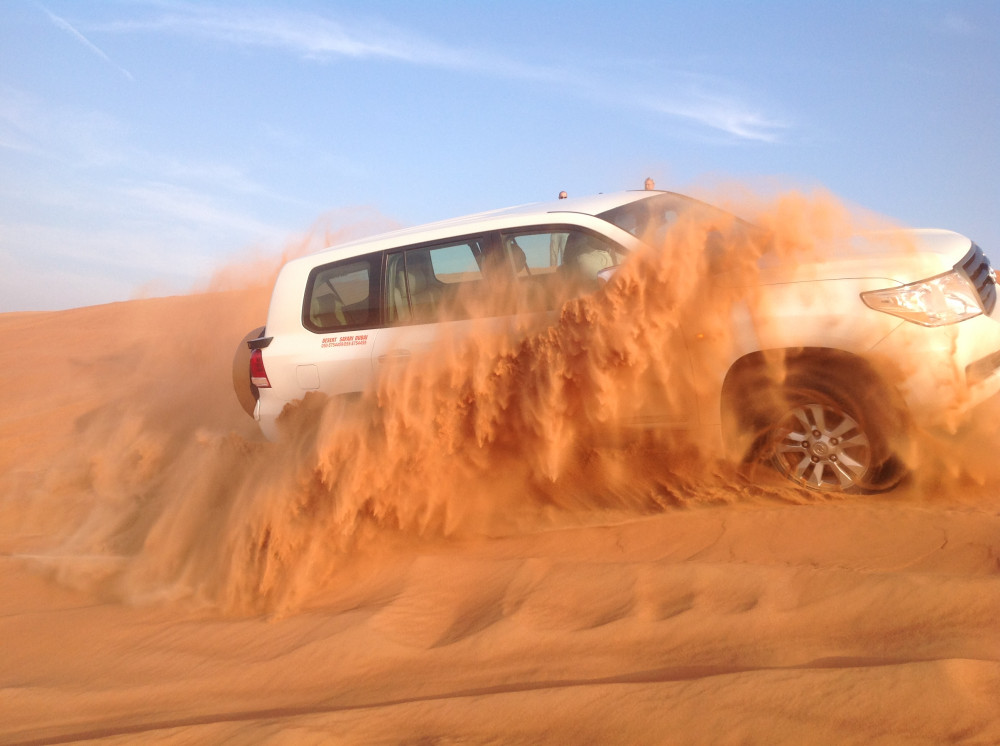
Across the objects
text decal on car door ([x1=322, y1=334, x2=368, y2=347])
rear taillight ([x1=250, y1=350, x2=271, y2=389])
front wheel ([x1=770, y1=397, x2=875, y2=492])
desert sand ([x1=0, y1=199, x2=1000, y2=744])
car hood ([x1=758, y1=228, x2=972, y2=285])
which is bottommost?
desert sand ([x1=0, y1=199, x2=1000, y2=744])

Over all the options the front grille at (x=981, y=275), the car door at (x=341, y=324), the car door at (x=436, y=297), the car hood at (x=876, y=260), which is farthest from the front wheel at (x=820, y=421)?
the car door at (x=341, y=324)

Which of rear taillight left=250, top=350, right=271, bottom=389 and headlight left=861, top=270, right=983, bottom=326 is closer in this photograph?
headlight left=861, top=270, right=983, bottom=326

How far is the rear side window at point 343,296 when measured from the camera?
5453mm

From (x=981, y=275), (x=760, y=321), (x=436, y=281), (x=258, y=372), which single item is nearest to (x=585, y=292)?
(x=760, y=321)

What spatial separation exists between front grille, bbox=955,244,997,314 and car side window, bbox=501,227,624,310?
1.92 meters

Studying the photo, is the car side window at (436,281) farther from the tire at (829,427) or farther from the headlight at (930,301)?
the headlight at (930,301)

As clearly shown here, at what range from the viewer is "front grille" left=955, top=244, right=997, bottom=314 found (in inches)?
165

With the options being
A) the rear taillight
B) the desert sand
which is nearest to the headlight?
the desert sand

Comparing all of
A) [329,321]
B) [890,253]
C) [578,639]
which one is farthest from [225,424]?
[890,253]

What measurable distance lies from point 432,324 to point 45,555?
337cm

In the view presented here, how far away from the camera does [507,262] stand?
4945 millimetres

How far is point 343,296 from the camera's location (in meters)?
5.60

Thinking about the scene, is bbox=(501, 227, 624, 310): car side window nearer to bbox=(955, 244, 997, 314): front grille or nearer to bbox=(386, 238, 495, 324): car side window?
bbox=(386, 238, 495, 324): car side window

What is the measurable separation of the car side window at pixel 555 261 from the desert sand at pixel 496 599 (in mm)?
516
